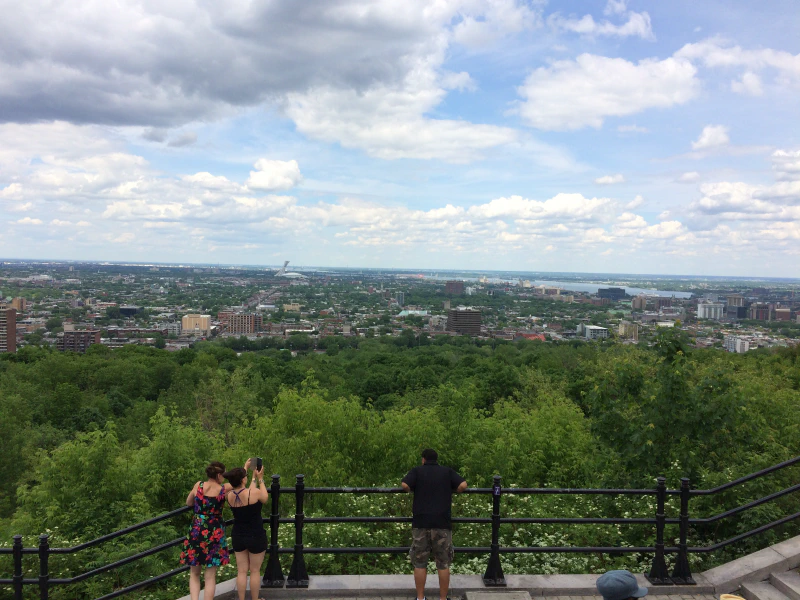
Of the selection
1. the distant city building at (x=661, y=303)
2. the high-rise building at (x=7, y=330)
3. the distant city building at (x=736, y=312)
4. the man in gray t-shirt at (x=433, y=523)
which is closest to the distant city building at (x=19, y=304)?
the high-rise building at (x=7, y=330)

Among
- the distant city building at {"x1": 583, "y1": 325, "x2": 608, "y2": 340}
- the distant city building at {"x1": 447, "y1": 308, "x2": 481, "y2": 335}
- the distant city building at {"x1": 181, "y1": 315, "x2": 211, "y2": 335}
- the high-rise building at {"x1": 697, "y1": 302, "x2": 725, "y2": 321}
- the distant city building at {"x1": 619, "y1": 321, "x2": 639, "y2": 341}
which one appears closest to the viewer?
the distant city building at {"x1": 619, "y1": 321, "x2": 639, "y2": 341}

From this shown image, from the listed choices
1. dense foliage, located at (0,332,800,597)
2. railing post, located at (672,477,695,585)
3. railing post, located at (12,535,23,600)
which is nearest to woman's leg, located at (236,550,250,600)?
dense foliage, located at (0,332,800,597)

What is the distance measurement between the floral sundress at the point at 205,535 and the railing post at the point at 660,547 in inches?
180

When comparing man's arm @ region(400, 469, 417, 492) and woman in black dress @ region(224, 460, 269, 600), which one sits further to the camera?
man's arm @ region(400, 469, 417, 492)

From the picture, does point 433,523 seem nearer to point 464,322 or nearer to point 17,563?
point 17,563

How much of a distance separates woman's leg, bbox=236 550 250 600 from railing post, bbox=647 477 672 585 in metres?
4.33

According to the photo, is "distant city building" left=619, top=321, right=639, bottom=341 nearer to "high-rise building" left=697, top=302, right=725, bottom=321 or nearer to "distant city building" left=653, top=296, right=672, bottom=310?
"high-rise building" left=697, top=302, right=725, bottom=321

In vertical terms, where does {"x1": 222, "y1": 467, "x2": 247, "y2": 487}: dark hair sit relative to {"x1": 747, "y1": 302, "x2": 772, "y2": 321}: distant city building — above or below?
above

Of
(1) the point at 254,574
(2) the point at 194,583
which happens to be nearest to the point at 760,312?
(1) the point at 254,574

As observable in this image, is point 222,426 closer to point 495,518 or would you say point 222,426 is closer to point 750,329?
point 495,518

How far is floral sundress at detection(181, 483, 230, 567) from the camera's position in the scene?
569cm

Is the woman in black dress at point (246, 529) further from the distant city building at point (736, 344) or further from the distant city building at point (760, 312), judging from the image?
the distant city building at point (760, 312)

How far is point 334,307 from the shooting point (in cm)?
19750

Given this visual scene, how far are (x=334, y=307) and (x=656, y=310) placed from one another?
335ft
